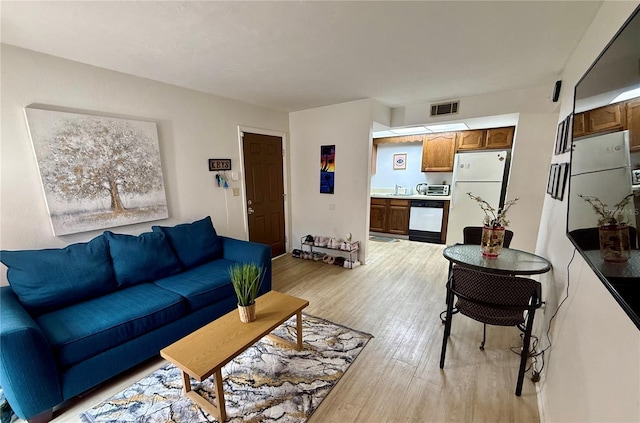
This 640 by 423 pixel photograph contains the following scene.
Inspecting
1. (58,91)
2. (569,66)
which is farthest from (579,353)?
(58,91)

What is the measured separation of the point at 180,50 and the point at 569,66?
329cm

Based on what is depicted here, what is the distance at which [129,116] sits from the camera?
2471 mm

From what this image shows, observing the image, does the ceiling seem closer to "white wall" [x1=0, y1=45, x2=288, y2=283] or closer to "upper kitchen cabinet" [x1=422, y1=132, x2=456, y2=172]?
"white wall" [x1=0, y1=45, x2=288, y2=283]

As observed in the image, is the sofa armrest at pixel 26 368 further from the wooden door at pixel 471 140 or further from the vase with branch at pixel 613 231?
the wooden door at pixel 471 140

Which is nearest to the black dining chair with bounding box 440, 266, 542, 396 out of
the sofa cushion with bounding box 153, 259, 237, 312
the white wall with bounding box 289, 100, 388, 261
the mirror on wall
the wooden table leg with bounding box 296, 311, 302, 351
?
the mirror on wall

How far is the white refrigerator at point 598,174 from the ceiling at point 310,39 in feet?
3.21

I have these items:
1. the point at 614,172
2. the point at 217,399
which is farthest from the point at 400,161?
the point at 217,399

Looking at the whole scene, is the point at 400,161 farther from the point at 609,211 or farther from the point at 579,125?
the point at 609,211

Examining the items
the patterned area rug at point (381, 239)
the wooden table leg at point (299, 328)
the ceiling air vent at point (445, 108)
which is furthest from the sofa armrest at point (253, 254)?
the patterned area rug at point (381, 239)

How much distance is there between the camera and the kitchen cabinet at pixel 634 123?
0.70m

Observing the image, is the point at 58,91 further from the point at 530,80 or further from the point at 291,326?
the point at 530,80

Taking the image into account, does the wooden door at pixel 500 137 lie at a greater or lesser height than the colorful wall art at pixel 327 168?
greater

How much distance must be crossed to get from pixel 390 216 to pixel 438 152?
62.5 inches

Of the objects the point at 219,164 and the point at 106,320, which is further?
the point at 219,164
